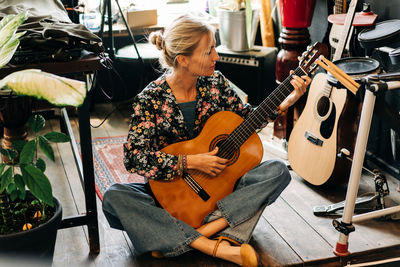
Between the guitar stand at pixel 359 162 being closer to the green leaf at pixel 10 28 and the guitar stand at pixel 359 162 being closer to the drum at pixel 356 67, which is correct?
the drum at pixel 356 67

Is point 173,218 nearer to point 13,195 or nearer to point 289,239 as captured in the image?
point 289,239

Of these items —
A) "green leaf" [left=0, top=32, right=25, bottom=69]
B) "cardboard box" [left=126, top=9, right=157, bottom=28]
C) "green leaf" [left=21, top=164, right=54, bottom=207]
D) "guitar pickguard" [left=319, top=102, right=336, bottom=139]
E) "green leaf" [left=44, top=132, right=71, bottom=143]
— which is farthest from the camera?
"cardboard box" [left=126, top=9, right=157, bottom=28]

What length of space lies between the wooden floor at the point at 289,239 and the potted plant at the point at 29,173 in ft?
1.06

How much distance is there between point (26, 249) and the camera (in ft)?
5.72

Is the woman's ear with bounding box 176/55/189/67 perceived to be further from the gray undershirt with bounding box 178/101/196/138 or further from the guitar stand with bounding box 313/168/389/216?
the guitar stand with bounding box 313/168/389/216

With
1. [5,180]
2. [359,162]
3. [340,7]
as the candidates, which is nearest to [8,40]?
[5,180]

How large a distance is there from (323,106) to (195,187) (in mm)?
886

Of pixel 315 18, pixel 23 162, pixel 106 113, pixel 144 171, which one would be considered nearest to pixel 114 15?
pixel 106 113

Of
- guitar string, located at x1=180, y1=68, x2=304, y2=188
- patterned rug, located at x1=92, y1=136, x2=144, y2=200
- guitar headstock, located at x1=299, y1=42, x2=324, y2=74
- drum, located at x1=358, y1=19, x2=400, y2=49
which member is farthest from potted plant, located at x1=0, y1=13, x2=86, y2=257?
drum, located at x1=358, y1=19, x2=400, y2=49

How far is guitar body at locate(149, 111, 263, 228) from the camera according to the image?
2.10 metres

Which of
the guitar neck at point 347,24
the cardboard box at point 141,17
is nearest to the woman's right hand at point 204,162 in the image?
the guitar neck at point 347,24

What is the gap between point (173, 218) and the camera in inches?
81.2

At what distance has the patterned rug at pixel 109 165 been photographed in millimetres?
2822

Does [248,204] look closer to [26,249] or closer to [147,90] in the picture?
[147,90]
